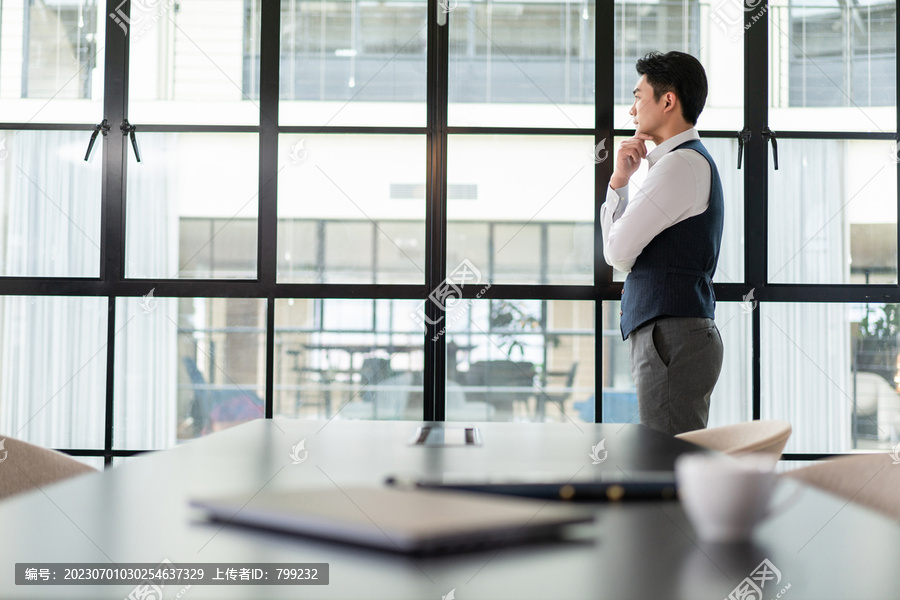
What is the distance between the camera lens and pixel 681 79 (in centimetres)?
223

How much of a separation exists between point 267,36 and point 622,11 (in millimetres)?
1540

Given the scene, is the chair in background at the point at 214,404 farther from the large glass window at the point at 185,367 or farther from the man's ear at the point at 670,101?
the man's ear at the point at 670,101

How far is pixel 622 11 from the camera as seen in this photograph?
10.5 feet

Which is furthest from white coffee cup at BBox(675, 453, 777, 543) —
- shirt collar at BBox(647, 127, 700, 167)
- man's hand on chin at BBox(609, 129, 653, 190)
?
man's hand on chin at BBox(609, 129, 653, 190)

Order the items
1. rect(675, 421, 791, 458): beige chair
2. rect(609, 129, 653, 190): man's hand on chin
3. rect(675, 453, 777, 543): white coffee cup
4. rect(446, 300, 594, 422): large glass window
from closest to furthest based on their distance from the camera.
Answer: rect(675, 453, 777, 543): white coffee cup < rect(675, 421, 791, 458): beige chair < rect(609, 129, 653, 190): man's hand on chin < rect(446, 300, 594, 422): large glass window

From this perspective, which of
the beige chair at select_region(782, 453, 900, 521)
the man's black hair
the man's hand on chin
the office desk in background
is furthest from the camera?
the man's hand on chin

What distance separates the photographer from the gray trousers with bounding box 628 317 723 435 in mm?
2123

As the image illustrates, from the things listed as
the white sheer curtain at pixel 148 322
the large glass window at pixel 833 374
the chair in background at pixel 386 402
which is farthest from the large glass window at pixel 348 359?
the large glass window at pixel 833 374

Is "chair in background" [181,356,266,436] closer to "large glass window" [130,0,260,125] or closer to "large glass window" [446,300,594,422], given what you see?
"large glass window" [446,300,594,422]

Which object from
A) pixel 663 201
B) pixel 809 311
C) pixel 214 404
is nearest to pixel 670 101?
pixel 663 201

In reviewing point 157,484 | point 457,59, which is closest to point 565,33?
point 457,59

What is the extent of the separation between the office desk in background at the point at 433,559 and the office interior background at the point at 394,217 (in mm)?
2023

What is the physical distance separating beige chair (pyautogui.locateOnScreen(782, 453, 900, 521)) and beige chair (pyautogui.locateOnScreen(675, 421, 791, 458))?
0.06 m

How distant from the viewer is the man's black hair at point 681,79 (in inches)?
87.4
